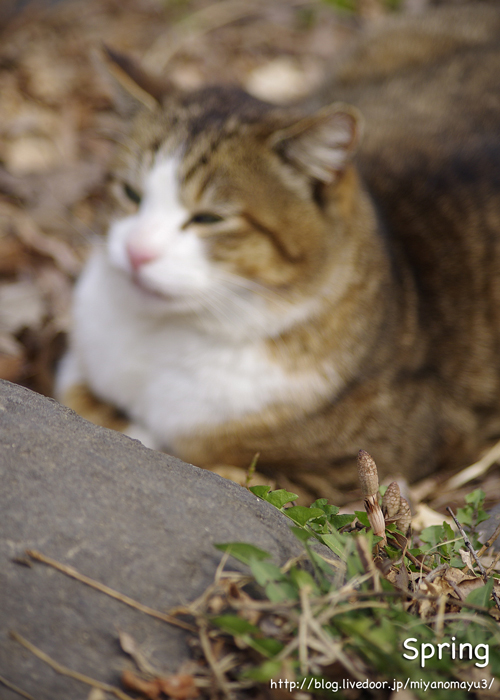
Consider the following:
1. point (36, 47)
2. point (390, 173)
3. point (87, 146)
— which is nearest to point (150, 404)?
point (390, 173)

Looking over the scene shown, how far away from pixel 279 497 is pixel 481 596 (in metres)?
0.43

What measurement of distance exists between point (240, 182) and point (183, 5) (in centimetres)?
343

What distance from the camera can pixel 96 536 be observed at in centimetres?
114

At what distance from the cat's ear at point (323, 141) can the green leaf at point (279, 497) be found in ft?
3.61

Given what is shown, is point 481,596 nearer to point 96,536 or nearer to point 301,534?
point 301,534

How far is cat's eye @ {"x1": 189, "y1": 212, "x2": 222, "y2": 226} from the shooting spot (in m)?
2.11

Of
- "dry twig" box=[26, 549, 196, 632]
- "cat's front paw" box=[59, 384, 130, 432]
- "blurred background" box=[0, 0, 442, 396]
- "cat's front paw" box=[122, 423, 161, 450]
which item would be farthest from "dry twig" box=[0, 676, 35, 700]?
"blurred background" box=[0, 0, 442, 396]

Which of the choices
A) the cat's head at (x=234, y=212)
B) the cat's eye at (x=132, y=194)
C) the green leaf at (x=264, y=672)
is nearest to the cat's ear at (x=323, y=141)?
the cat's head at (x=234, y=212)

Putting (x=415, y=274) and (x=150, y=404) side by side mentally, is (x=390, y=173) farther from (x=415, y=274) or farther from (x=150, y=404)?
(x=150, y=404)

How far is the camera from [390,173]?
8.73ft

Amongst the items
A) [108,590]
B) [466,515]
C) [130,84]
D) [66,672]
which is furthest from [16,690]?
[130,84]

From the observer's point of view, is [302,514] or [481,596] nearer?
[481,596]

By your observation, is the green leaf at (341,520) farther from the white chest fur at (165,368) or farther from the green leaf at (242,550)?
the white chest fur at (165,368)

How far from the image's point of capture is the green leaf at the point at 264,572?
107 centimetres
